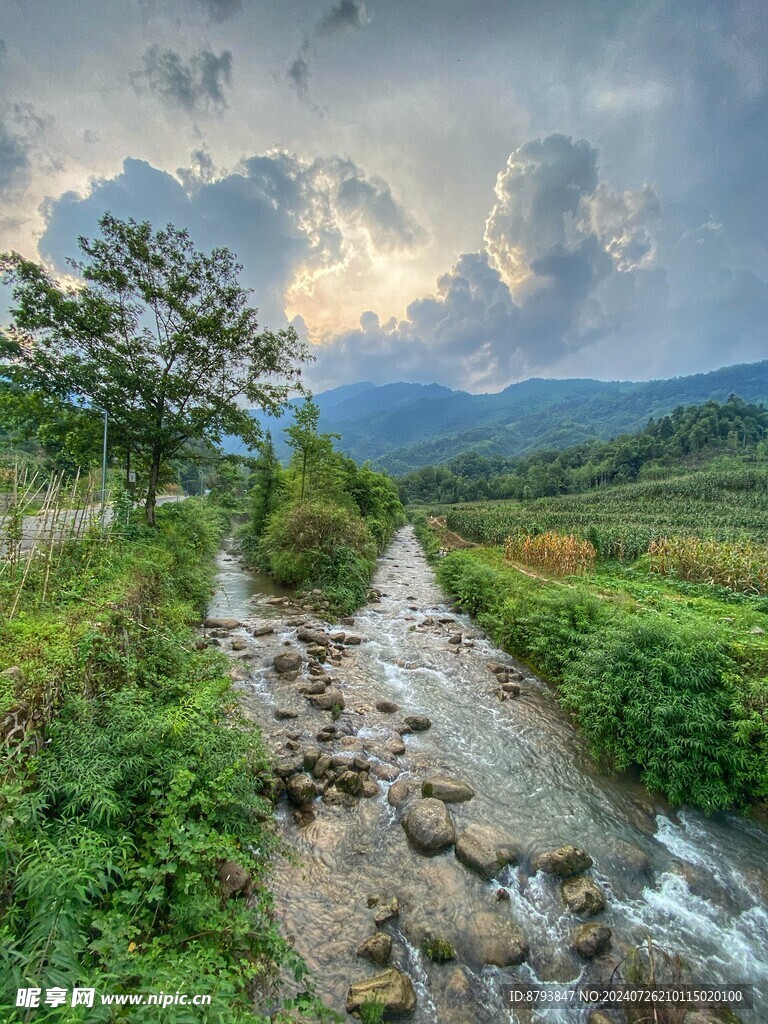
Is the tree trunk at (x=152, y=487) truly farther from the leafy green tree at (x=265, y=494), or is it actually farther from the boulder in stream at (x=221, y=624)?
the leafy green tree at (x=265, y=494)

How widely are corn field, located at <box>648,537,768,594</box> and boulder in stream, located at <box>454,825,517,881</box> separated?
1576 centimetres

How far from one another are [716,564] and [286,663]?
18860 millimetres

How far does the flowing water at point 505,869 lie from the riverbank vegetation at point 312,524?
9.04 m

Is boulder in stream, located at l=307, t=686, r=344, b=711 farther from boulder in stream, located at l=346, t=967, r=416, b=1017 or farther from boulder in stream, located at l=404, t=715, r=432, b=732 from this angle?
boulder in stream, located at l=346, t=967, r=416, b=1017

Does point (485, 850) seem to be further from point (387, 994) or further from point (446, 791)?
point (387, 994)

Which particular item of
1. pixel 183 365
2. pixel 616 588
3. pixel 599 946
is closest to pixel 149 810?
pixel 599 946

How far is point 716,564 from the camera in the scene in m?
18.1

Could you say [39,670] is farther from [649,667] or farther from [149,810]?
[649,667]

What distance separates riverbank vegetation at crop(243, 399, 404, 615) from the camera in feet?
68.5

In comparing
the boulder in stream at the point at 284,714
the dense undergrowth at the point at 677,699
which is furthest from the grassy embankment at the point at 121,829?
the dense undergrowth at the point at 677,699

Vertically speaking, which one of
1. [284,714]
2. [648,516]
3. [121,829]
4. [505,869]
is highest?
[648,516]

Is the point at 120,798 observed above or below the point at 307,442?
below

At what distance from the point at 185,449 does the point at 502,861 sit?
20107 millimetres

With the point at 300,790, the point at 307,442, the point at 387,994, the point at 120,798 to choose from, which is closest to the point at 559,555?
the point at 307,442
